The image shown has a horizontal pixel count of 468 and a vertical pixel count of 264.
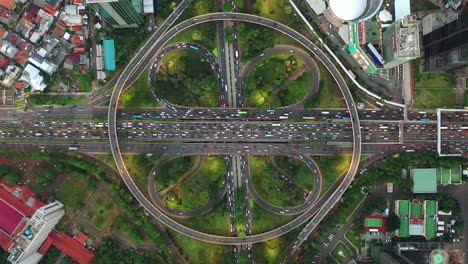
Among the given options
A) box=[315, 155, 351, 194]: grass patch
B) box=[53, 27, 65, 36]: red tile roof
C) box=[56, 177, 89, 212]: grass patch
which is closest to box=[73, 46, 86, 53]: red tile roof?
box=[53, 27, 65, 36]: red tile roof

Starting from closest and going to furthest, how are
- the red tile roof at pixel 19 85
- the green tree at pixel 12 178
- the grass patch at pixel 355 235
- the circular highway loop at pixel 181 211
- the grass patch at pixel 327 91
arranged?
the green tree at pixel 12 178 < the grass patch at pixel 355 235 < the grass patch at pixel 327 91 < the red tile roof at pixel 19 85 < the circular highway loop at pixel 181 211

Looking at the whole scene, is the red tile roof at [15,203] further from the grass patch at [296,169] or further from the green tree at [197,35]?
the grass patch at [296,169]

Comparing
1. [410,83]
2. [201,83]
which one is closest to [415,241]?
[410,83]

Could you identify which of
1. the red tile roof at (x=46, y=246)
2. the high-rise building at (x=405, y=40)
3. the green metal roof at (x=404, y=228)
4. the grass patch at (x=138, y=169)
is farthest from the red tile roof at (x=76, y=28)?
the green metal roof at (x=404, y=228)


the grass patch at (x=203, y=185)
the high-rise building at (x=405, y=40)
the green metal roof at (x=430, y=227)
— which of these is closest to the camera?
the high-rise building at (x=405, y=40)

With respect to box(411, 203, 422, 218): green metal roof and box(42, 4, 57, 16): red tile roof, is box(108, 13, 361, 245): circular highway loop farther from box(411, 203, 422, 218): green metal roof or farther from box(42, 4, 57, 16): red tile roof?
box(42, 4, 57, 16): red tile roof

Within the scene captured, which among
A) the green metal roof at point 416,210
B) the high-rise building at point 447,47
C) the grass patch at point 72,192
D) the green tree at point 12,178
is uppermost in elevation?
the high-rise building at point 447,47

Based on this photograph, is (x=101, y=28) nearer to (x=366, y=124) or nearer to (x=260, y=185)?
(x=260, y=185)
